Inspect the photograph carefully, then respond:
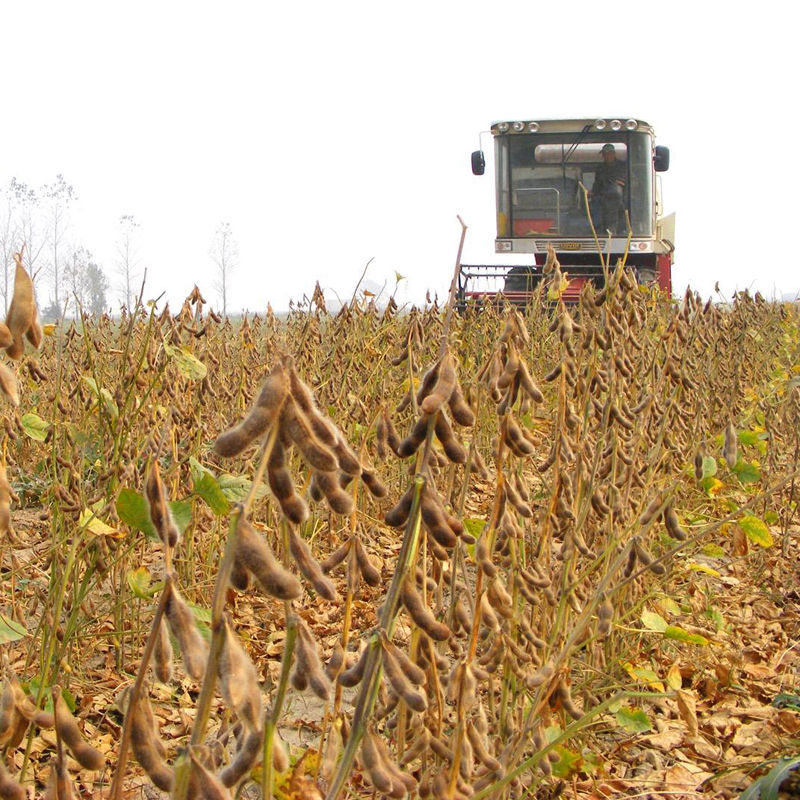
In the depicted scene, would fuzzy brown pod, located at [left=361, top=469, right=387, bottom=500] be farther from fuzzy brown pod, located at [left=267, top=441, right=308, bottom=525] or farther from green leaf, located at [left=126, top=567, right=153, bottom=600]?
green leaf, located at [left=126, top=567, right=153, bottom=600]

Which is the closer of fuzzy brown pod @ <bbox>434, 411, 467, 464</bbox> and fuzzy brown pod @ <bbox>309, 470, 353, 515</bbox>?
fuzzy brown pod @ <bbox>309, 470, 353, 515</bbox>

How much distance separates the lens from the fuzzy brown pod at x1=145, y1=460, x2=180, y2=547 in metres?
0.93

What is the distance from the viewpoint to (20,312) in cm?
110

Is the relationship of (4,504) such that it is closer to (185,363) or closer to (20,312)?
(20,312)

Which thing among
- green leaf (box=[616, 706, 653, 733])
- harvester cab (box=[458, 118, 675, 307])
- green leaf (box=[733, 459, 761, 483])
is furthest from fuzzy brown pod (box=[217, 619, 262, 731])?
harvester cab (box=[458, 118, 675, 307])

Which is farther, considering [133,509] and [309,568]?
[133,509]

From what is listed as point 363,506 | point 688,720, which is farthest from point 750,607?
point 363,506

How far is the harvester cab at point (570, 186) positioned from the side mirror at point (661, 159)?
2cm

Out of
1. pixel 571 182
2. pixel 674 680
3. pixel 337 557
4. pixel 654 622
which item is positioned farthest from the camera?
pixel 571 182

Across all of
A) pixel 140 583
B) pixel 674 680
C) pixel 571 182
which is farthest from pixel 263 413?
pixel 571 182

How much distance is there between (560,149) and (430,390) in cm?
A: 1372

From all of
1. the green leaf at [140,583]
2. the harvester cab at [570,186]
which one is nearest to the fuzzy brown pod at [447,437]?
the green leaf at [140,583]

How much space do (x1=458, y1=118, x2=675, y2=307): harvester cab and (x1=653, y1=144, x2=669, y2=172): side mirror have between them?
0.05 feet

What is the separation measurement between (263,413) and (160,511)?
180 mm
